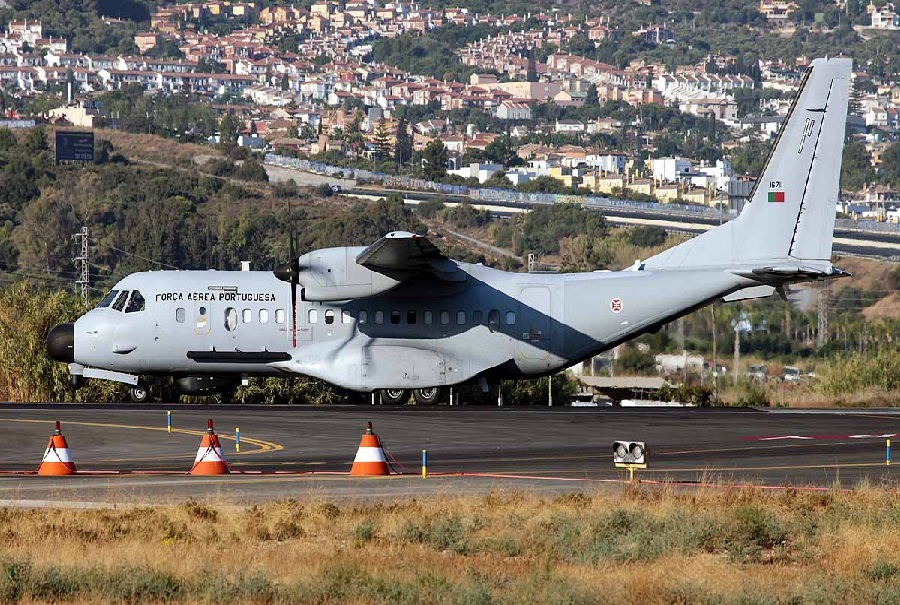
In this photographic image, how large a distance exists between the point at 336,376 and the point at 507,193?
145 metres

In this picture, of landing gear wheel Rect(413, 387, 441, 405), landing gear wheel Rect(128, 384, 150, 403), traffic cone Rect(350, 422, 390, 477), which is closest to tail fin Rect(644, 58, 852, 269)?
landing gear wheel Rect(413, 387, 441, 405)

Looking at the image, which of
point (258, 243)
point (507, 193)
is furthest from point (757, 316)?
point (507, 193)

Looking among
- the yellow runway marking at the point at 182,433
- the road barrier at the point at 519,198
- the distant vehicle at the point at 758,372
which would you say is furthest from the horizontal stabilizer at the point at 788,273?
the road barrier at the point at 519,198

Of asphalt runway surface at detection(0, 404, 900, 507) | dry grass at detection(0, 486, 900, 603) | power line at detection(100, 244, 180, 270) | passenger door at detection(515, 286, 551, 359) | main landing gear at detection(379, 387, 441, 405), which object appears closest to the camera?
dry grass at detection(0, 486, 900, 603)

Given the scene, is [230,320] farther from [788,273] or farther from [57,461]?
[57,461]

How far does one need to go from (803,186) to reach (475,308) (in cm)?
881

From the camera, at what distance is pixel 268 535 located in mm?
19250

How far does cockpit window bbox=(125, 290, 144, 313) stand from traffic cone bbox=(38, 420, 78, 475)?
585 inches

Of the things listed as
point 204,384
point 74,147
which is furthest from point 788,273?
point 74,147

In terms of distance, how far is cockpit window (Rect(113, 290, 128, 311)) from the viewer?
1569 inches

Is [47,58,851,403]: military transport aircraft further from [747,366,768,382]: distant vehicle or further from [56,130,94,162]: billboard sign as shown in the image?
[56,130,94,162]: billboard sign

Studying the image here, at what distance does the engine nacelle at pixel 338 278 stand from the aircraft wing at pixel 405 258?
0.25 m

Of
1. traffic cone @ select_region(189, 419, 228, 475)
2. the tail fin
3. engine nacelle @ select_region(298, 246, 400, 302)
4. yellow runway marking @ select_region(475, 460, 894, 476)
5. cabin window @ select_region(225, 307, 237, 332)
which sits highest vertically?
the tail fin

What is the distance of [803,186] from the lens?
39469mm
